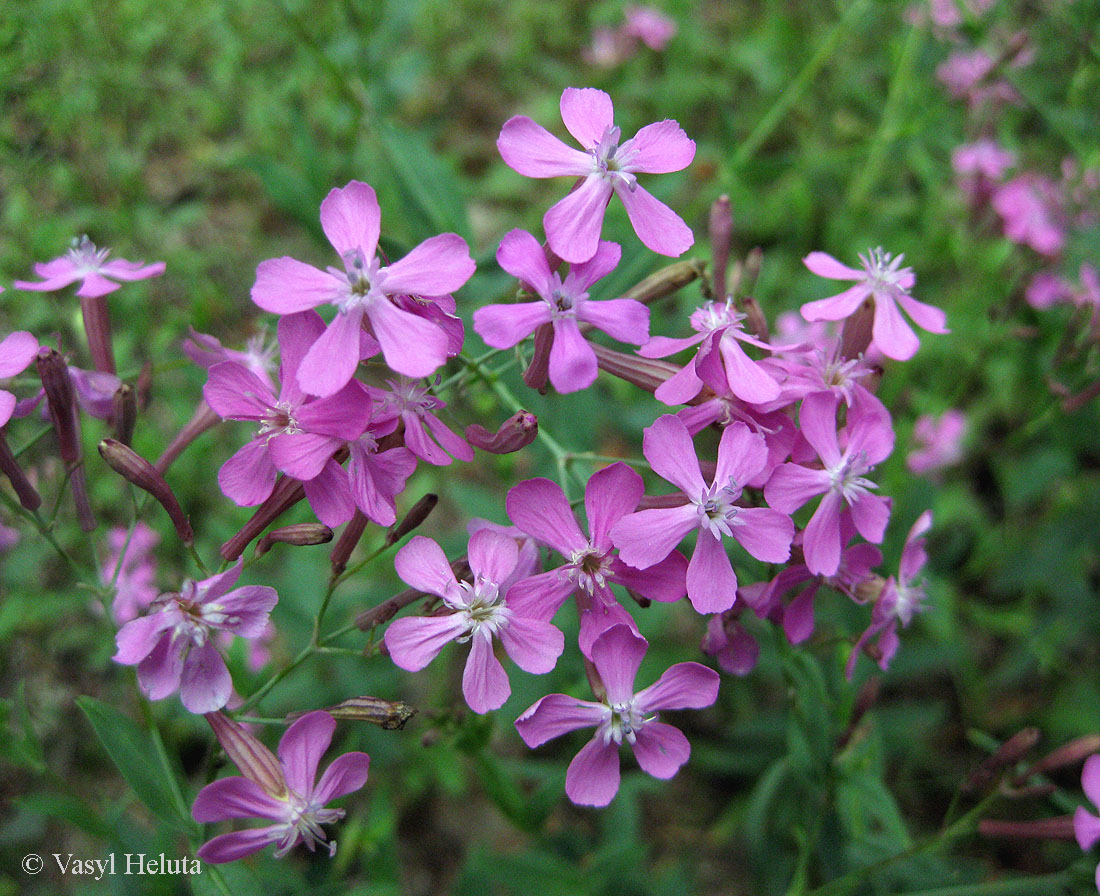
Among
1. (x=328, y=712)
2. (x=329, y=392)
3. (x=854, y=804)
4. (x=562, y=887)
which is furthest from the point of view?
(x=854, y=804)

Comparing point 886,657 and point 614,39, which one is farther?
point 614,39

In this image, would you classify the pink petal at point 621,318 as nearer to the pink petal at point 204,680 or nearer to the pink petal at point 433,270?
the pink petal at point 433,270

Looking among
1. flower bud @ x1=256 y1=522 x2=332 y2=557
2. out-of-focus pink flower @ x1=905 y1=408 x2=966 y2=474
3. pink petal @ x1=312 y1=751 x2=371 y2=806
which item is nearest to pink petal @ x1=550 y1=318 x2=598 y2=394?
flower bud @ x1=256 y1=522 x2=332 y2=557

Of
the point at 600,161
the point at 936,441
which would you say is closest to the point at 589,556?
the point at 600,161

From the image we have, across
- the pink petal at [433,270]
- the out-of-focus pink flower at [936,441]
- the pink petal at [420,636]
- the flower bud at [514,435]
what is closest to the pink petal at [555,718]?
the pink petal at [420,636]

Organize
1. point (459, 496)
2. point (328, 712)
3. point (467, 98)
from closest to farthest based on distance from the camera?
point (328, 712) < point (459, 496) < point (467, 98)

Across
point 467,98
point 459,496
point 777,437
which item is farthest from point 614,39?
point 777,437

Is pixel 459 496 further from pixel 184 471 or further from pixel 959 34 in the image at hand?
pixel 959 34
